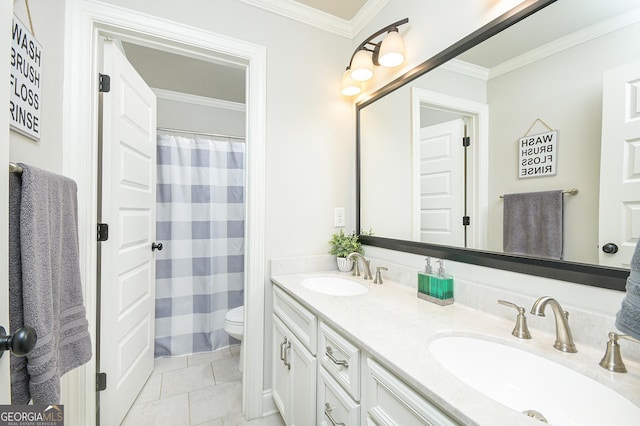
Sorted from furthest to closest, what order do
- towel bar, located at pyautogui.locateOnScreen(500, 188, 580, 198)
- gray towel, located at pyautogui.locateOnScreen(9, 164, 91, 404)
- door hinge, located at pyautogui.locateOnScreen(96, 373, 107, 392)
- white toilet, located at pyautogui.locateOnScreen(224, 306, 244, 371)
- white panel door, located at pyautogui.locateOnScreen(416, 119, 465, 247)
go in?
white toilet, located at pyautogui.locateOnScreen(224, 306, 244, 371) → door hinge, located at pyautogui.locateOnScreen(96, 373, 107, 392) → white panel door, located at pyautogui.locateOnScreen(416, 119, 465, 247) → towel bar, located at pyautogui.locateOnScreen(500, 188, 580, 198) → gray towel, located at pyautogui.locateOnScreen(9, 164, 91, 404)

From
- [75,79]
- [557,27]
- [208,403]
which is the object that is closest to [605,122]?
[557,27]

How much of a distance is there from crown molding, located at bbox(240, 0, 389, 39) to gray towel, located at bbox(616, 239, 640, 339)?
168 centimetres

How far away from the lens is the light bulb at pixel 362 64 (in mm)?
1570

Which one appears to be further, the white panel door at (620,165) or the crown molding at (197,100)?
the crown molding at (197,100)

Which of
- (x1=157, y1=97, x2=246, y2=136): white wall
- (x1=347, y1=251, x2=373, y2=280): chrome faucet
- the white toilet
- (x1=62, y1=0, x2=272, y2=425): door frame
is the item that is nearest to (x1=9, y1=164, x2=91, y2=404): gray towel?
(x1=62, y1=0, x2=272, y2=425): door frame

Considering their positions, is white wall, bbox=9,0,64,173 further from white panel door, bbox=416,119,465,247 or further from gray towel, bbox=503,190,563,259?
gray towel, bbox=503,190,563,259

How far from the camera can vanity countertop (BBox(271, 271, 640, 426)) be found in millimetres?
520

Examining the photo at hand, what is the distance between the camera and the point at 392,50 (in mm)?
1395

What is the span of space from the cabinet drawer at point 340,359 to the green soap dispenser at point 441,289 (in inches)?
18.3

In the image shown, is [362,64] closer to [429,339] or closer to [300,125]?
[300,125]

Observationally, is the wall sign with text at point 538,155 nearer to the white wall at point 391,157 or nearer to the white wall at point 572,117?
the white wall at point 572,117

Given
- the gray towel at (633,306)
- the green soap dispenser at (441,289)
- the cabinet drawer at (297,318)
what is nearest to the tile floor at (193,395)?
the cabinet drawer at (297,318)

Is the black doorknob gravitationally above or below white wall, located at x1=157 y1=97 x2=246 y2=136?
below

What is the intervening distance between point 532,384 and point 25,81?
1753 mm
